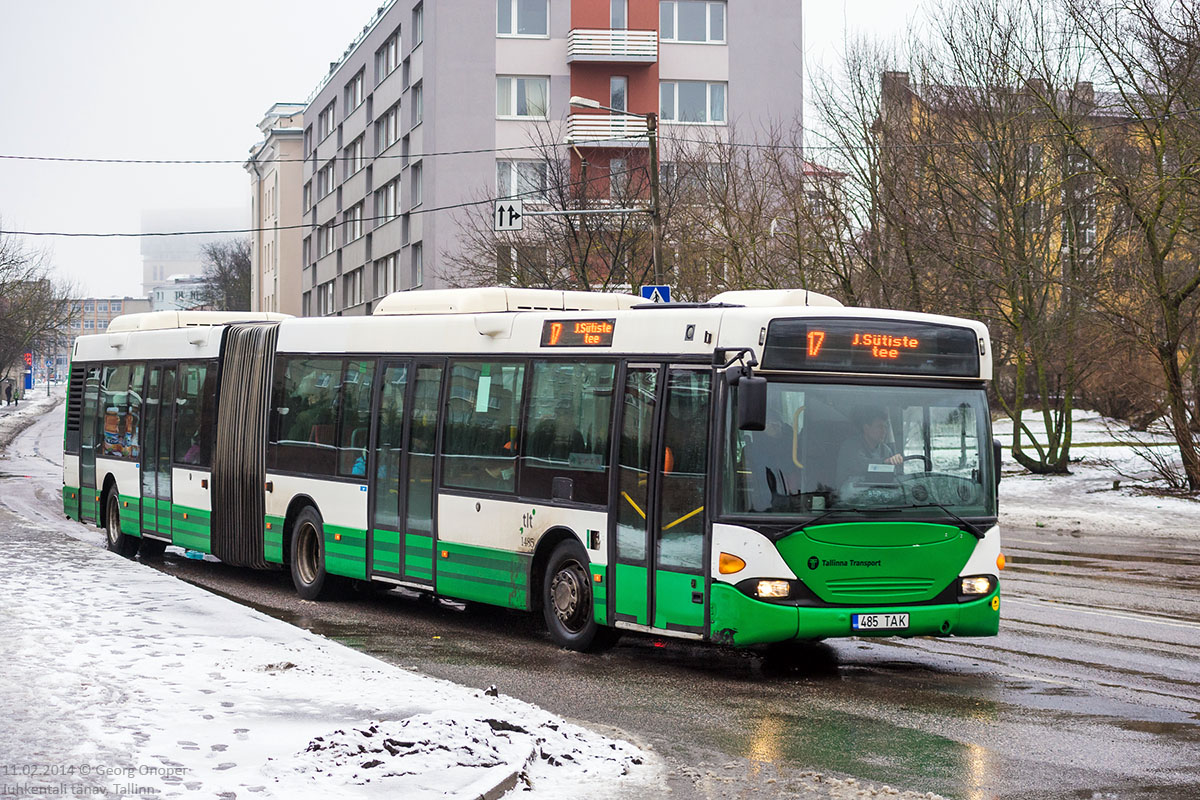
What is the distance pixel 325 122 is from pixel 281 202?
15443 mm

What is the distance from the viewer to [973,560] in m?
10.7

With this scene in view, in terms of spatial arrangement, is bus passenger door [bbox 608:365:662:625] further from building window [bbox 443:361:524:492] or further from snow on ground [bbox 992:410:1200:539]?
snow on ground [bbox 992:410:1200:539]

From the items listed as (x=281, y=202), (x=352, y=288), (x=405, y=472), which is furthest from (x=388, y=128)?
(x=405, y=472)

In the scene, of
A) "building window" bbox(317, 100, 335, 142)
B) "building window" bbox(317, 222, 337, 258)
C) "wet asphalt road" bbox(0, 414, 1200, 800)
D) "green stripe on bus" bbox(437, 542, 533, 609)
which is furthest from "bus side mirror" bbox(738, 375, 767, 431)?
"building window" bbox(317, 100, 335, 142)

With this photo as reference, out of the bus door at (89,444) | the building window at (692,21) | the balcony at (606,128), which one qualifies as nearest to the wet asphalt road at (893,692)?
the bus door at (89,444)

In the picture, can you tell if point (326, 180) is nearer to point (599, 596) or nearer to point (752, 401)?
point (599, 596)

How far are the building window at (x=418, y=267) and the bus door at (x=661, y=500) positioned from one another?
165 feet

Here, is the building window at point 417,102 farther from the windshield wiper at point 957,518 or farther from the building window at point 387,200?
the windshield wiper at point 957,518

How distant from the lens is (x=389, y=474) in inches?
555

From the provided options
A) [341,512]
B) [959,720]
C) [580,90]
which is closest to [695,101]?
[580,90]

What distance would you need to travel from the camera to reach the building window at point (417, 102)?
6094cm

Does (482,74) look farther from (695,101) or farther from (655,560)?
(655,560)

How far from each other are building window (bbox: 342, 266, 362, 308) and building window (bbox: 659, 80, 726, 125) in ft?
65.5

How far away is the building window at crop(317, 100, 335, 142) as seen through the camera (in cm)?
8068
